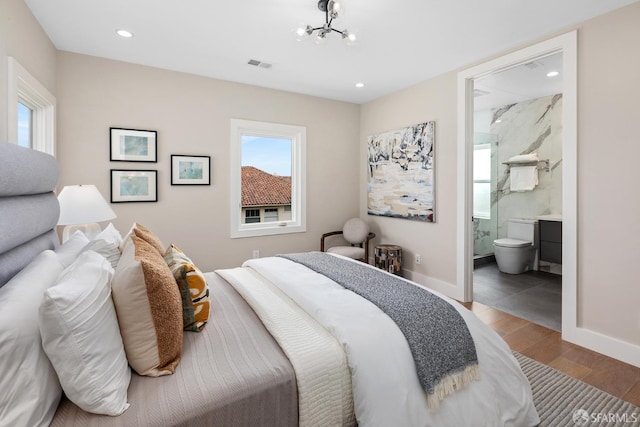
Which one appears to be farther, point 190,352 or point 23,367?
point 190,352

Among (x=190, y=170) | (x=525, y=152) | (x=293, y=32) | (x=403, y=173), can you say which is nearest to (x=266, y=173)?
(x=190, y=170)

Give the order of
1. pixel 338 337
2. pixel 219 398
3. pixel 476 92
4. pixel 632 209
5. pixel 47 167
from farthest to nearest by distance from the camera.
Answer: pixel 476 92
pixel 632 209
pixel 47 167
pixel 338 337
pixel 219 398

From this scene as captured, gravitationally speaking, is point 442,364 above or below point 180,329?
below

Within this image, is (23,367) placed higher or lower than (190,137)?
lower

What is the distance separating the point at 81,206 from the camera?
2.39 m

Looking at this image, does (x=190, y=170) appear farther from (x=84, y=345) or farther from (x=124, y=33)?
(x=84, y=345)

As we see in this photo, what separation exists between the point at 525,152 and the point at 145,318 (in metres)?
5.50

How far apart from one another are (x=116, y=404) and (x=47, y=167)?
4.72ft

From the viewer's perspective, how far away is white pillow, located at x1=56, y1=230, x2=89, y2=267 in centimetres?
158

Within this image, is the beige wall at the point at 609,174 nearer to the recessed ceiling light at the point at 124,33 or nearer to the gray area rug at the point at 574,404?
the gray area rug at the point at 574,404

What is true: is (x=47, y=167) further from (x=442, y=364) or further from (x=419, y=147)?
(x=419, y=147)

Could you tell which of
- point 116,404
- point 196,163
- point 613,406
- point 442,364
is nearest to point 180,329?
point 116,404

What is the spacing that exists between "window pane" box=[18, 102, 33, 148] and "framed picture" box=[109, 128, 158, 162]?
0.62m

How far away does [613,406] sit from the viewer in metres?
1.86
